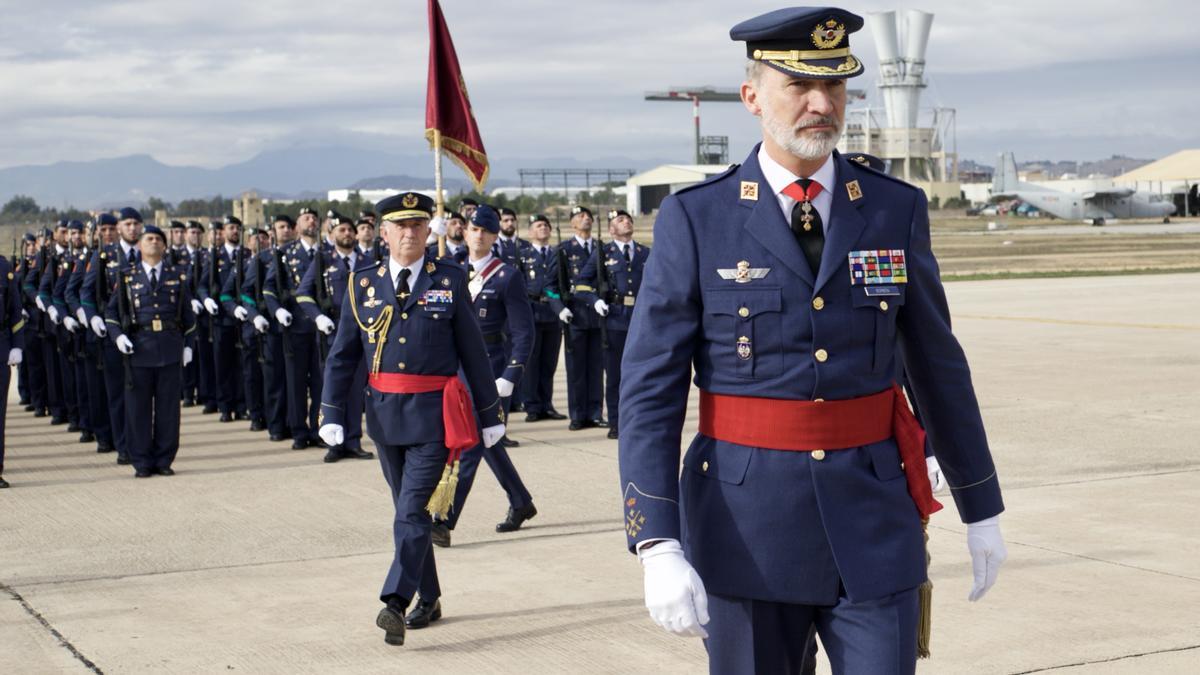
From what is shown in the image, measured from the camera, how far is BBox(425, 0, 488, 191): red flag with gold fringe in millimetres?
10078

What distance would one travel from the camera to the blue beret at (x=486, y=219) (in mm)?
9555

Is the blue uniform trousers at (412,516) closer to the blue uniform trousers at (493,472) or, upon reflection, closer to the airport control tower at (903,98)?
the blue uniform trousers at (493,472)

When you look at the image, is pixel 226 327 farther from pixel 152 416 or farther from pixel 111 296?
pixel 152 416

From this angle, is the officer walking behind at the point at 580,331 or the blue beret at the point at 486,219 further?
the officer walking behind at the point at 580,331

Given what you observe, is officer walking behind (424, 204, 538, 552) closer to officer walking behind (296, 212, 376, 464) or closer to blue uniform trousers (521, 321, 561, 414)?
officer walking behind (296, 212, 376, 464)

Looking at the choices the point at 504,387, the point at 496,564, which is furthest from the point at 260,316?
the point at 496,564

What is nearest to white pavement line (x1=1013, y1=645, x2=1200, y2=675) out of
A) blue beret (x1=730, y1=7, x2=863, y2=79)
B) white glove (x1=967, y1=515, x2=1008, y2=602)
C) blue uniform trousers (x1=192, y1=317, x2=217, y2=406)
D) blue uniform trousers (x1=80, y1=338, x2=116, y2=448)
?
white glove (x1=967, y1=515, x2=1008, y2=602)

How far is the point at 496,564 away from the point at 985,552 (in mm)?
4071

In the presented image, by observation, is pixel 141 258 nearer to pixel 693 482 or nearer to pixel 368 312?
pixel 368 312

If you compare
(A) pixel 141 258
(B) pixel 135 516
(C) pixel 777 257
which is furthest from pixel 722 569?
(A) pixel 141 258

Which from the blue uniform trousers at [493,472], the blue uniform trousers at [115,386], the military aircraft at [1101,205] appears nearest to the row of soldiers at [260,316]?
the blue uniform trousers at [115,386]

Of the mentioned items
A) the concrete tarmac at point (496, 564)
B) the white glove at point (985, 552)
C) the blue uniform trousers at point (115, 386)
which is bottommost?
the concrete tarmac at point (496, 564)

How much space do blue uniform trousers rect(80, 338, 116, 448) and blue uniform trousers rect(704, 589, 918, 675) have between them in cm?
946

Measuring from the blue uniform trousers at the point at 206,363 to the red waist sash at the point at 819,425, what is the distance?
38.9 feet
